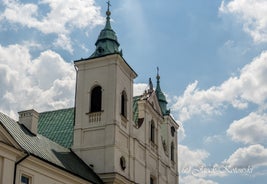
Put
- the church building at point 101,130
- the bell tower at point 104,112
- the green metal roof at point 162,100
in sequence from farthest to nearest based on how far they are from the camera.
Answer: the green metal roof at point 162,100, the bell tower at point 104,112, the church building at point 101,130

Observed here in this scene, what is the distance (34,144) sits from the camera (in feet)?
112

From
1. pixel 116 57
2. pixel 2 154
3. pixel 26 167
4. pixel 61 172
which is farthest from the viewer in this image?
pixel 116 57

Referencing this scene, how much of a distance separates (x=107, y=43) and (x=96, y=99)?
204 inches

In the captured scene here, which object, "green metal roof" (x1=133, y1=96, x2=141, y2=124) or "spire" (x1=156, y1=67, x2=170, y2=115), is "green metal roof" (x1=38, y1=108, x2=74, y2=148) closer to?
"green metal roof" (x1=133, y1=96, x2=141, y2=124)

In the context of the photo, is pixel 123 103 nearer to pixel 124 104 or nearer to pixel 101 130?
pixel 124 104

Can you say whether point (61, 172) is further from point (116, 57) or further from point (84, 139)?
point (116, 57)

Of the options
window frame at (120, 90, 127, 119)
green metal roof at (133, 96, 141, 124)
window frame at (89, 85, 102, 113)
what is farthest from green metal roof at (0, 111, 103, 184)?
green metal roof at (133, 96, 141, 124)

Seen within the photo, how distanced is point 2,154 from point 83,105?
15088 millimetres

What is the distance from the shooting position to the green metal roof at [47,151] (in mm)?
32469

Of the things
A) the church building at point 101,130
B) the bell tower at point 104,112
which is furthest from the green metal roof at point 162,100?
the bell tower at point 104,112

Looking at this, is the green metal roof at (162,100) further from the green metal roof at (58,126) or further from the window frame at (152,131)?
the green metal roof at (58,126)

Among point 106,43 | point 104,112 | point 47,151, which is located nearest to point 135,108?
point 106,43

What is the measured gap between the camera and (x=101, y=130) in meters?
40.8

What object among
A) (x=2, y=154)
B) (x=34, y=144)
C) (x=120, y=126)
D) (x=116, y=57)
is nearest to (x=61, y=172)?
(x=34, y=144)
